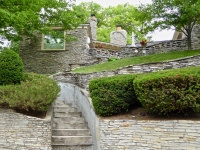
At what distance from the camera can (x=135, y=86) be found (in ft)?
19.8

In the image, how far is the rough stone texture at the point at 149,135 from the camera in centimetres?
543

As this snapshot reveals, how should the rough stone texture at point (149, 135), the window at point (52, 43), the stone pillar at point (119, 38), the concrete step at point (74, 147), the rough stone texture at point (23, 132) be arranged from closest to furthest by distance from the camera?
the rough stone texture at point (149, 135), the rough stone texture at point (23, 132), the concrete step at point (74, 147), the window at point (52, 43), the stone pillar at point (119, 38)

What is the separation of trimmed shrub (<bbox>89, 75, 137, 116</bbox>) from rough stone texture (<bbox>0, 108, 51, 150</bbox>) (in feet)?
4.58

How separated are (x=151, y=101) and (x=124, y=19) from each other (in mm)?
28979

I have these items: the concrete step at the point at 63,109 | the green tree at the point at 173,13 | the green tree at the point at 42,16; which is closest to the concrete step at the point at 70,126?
the concrete step at the point at 63,109

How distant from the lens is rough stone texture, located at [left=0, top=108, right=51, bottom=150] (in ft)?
20.0

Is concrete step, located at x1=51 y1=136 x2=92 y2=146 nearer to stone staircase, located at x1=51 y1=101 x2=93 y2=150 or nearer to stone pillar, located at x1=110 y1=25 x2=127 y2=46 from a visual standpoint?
stone staircase, located at x1=51 y1=101 x2=93 y2=150

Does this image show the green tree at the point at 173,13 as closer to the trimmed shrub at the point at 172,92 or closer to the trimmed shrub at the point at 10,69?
the trimmed shrub at the point at 172,92

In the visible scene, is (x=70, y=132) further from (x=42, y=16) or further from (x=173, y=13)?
(x=42, y=16)

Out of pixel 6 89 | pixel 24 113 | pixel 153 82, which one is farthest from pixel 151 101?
pixel 6 89

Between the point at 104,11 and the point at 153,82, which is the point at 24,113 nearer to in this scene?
the point at 153,82

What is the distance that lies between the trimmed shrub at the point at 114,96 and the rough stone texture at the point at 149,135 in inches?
14.4

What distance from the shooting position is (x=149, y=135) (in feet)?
18.8


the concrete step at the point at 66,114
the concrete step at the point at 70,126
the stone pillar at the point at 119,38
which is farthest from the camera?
the stone pillar at the point at 119,38
